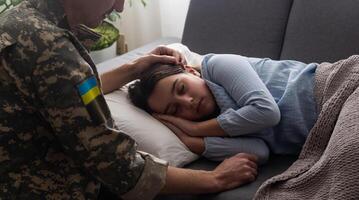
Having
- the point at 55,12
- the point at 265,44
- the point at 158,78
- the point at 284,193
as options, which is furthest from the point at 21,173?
the point at 265,44

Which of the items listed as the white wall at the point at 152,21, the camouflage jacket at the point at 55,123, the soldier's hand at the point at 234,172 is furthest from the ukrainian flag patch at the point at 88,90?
the white wall at the point at 152,21

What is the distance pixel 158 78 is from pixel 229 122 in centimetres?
28

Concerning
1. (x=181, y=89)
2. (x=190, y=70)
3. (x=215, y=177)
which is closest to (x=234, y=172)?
(x=215, y=177)

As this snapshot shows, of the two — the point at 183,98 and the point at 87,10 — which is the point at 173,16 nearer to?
the point at 183,98

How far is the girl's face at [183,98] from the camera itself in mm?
1452

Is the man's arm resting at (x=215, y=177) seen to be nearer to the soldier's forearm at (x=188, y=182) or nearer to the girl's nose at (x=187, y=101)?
the soldier's forearm at (x=188, y=182)

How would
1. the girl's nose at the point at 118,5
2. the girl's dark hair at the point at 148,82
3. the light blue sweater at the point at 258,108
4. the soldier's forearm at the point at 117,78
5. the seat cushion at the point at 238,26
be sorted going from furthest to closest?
the seat cushion at the point at 238,26, the soldier's forearm at the point at 117,78, the girl's dark hair at the point at 148,82, the light blue sweater at the point at 258,108, the girl's nose at the point at 118,5

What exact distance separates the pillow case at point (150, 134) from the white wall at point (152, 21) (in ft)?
3.93

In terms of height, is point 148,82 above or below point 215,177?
above

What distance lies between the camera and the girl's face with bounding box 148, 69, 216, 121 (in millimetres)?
1452

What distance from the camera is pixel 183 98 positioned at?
1.45m

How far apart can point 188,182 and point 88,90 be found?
40cm

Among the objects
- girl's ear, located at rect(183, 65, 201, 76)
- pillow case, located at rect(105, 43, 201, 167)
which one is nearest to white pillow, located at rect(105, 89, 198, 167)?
pillow case, located at rect(105, 43, 201, 167)

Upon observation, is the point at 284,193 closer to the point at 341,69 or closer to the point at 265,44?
the point at 341,69
